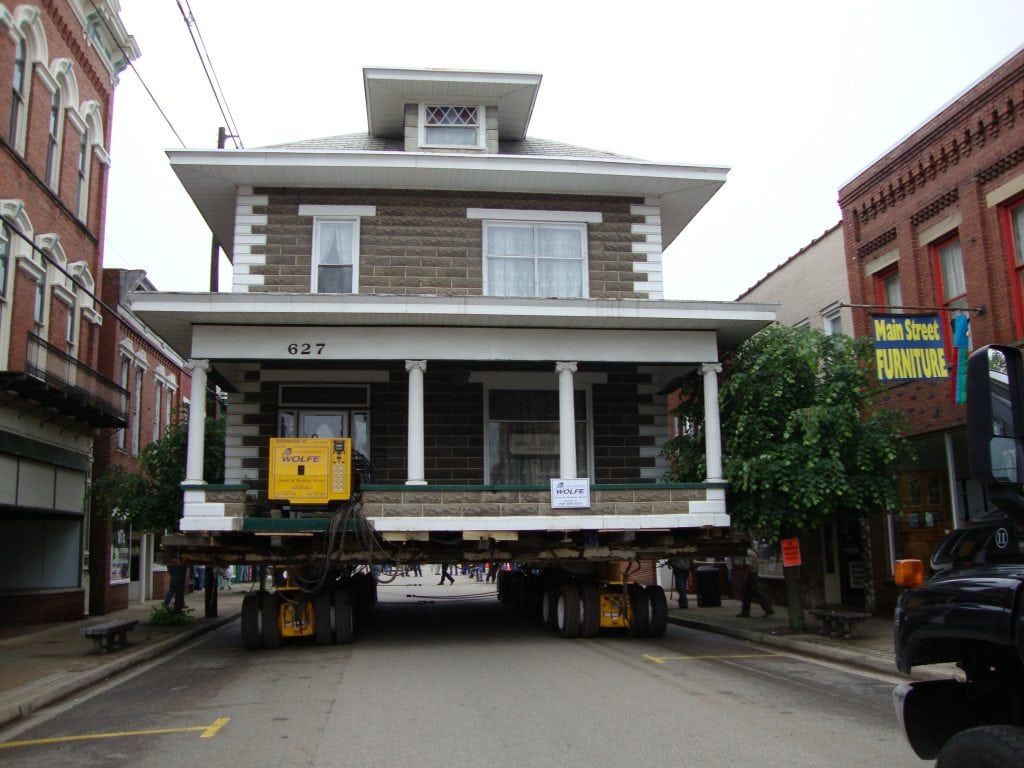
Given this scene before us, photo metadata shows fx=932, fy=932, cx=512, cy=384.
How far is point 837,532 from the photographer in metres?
20.9

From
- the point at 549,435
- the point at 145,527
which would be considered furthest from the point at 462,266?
the point at 145,527

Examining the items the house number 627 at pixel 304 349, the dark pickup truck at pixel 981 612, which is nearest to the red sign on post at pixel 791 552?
the house number 627 at pixel 304 349

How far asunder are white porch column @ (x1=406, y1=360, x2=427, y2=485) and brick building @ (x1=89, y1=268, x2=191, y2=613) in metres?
7.85

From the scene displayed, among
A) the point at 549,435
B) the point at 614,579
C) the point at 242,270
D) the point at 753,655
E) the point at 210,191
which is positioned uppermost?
the point at 210,191

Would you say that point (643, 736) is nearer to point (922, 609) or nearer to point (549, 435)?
point (922, 609)

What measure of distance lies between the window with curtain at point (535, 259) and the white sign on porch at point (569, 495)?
172 inches

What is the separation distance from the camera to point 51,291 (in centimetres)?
2009

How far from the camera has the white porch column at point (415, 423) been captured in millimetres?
15219

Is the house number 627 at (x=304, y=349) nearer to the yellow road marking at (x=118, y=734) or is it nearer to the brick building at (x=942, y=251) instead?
the yellow road marking at (x=118, y=734)

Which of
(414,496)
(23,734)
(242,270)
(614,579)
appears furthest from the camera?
(242,270)

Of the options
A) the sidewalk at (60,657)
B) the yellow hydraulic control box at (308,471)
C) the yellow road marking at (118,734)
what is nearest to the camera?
the yellow road marking at (118,734)

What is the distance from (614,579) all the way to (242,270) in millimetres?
8736

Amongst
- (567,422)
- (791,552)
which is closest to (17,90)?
(567,422)

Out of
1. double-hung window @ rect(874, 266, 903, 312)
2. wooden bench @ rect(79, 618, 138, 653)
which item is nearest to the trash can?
double-hung window @ rect(874, 266, 903, 312)
